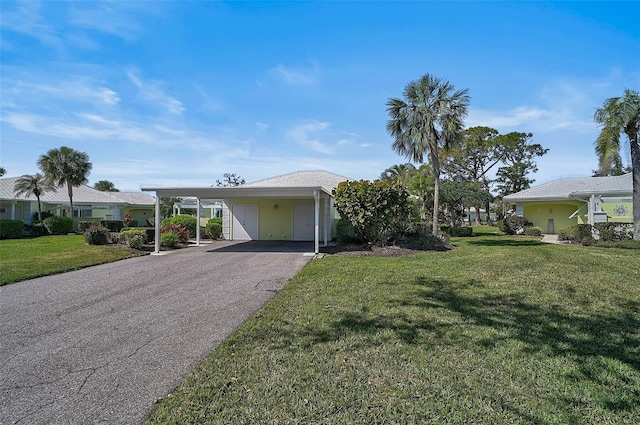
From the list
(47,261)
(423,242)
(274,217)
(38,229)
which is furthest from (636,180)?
(38,229)

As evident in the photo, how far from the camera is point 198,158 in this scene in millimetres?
20641

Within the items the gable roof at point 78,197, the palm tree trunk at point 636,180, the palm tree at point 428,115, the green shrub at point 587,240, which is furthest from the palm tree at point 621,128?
the gable roof at point 78,197

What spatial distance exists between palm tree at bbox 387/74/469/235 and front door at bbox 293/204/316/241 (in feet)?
19.4

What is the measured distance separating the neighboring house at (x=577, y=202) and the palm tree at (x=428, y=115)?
9.85 metres

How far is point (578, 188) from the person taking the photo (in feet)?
78.0

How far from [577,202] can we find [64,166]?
35705 mm

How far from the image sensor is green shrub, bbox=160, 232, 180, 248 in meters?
14.5

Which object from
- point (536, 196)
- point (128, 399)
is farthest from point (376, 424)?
point (536, 196)

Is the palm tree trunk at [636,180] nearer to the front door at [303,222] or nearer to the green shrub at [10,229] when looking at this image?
the front door at [303,222]

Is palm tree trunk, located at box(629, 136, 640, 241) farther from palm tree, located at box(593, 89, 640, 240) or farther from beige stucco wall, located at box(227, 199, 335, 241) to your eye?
beige stucco wall, located at box(227, 199, 335, 241)

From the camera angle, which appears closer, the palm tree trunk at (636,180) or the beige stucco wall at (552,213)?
the palm tree trunk at (636,180)

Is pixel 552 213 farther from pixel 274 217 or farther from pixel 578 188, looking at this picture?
pixel 274 217

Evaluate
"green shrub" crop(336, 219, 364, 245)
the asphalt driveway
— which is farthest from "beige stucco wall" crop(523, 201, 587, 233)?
the asphalt driveway

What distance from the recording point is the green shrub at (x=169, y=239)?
47.7ft
